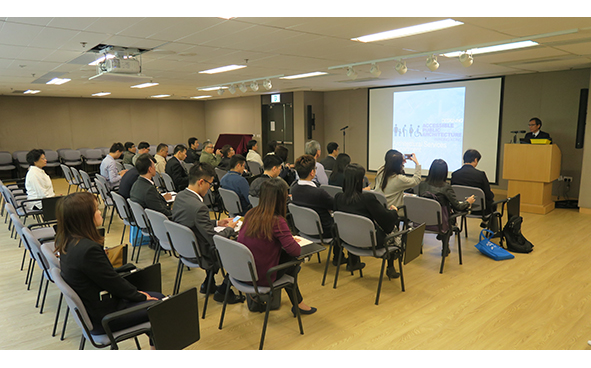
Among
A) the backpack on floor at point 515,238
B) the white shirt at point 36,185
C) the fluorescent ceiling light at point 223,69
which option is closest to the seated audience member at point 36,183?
the white shirt at point 36,185

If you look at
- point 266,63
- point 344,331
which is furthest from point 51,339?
point 266,63

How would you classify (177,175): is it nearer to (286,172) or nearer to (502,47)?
(286,172)

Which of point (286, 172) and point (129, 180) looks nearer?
point (129, 180)

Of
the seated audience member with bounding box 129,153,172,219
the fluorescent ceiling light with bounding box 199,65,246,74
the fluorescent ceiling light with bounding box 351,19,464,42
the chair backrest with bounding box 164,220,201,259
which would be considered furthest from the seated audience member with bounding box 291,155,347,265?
the fluorescent ceiling light with bounding box 199,65,246,74

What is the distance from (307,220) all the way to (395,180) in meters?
1.34

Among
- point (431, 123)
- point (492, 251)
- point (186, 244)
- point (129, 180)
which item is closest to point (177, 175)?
point (129, 180)

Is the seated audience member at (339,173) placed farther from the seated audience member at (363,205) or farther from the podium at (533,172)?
the podium at (533,172)

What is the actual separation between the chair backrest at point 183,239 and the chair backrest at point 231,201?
1.69m

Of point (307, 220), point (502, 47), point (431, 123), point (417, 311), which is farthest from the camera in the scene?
point (431, 123)

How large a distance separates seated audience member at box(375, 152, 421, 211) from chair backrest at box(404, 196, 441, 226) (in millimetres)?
217

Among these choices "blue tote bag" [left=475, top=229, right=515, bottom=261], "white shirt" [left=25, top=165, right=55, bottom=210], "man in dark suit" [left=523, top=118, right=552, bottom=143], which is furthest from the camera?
"man in dark suit" [left=523, top=118, right=552, bottom=143]

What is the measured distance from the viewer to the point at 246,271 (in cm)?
297

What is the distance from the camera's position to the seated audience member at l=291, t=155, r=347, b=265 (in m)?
4.32

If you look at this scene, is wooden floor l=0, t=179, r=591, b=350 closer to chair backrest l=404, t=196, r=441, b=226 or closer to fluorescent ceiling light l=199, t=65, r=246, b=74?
chair backrest l=404, t=196, r=441, b=226
